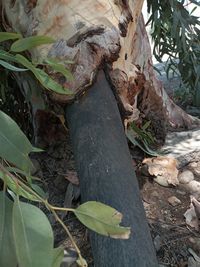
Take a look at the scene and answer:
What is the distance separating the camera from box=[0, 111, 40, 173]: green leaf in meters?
0.50

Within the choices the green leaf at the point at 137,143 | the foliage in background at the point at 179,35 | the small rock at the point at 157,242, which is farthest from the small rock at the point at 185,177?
the foliage in background at the point at 179,35

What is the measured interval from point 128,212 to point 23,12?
2.16 ft

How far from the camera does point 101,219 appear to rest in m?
0.46

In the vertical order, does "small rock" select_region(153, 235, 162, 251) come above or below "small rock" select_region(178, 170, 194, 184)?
above

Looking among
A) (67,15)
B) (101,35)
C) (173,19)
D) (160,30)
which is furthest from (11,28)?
(160,30)

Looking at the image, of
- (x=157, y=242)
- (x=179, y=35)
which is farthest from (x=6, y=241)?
(x=179, y=35)

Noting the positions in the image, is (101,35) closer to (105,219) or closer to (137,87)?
(137,87)

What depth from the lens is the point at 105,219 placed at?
0.46 metres

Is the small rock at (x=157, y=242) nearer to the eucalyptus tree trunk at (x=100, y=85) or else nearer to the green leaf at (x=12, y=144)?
the eucalyptus tree trunk at (x=100, y=85)

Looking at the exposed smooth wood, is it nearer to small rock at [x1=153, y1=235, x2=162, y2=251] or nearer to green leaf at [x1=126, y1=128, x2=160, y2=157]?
small rock at [x1=153, y1=235, x2=162, y2=251]

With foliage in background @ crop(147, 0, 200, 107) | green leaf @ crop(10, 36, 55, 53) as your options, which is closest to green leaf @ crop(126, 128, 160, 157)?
foliage in background @ crop(147, 0, 200, 107)

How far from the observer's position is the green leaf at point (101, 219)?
45 centimetres

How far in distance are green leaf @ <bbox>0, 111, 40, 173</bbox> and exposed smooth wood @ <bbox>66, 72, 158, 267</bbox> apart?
0.98ft

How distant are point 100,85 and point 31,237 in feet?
2.24
